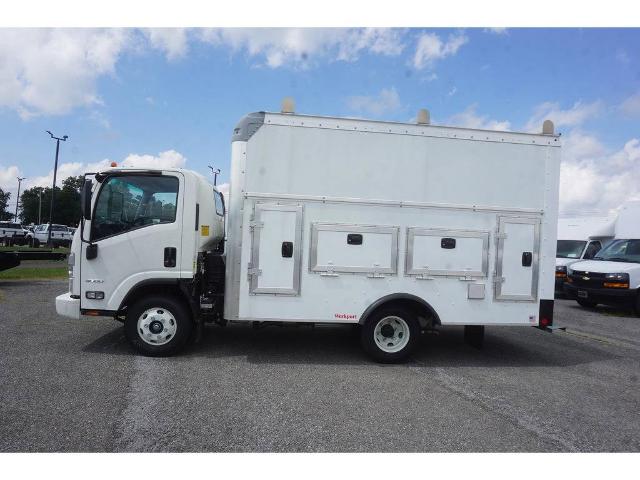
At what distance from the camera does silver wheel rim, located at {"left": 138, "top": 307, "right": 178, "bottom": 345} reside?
598 centimetres

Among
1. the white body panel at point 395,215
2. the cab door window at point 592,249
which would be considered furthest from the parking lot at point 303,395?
the cab door window at point 592,249

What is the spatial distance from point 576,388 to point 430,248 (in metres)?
2.33

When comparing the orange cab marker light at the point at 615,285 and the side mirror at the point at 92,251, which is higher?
the side mirror at the point at 92,251

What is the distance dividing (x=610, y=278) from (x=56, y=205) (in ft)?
244

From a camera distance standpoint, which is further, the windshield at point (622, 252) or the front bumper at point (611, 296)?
the windshield at point (622, 252)

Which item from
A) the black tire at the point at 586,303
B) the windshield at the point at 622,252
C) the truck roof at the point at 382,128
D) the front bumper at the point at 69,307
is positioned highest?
the truck roof at the point at 382,128

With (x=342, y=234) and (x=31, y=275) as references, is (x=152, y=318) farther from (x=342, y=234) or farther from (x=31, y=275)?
(x=31, y=275)

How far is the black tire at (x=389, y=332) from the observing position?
5996mm

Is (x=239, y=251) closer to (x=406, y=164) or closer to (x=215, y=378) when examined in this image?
(x=215, y=378)

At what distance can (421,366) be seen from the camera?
6156 millimetres

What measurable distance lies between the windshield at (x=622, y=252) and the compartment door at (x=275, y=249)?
10597 millimetres

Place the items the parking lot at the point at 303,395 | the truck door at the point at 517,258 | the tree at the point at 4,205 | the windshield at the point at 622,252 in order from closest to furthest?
the parking lot at the point at 303,395
the truck door at the point at 517,258
the windshield at the point at 622,252
the tree at the point at 4,205

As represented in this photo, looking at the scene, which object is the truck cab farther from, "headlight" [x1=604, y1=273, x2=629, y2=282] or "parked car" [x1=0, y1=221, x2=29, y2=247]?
"parked car" [x1=0, y1=221, x2=29, y2=247]

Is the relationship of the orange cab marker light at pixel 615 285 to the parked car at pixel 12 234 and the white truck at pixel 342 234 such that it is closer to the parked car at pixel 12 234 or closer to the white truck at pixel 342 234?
the white truck at pixel 342 234
